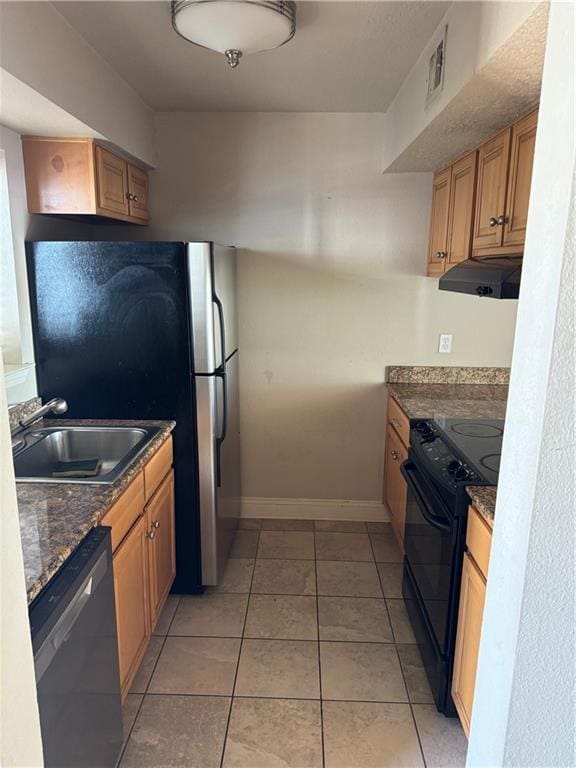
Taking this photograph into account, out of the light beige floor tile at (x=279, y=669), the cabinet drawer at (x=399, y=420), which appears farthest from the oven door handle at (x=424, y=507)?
the light beige floor tile at (x=279, y=669)

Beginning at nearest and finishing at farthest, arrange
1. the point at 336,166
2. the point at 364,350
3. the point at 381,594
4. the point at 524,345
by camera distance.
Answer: the point at 524,345 < the point at 381,594 < the point at 336,166 < the point at 364,350

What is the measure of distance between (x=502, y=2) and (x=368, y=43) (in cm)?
79

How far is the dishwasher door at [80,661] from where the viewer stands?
1104 millimetres

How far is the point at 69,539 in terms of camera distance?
4.32ft

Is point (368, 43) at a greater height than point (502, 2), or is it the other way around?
point (368, 43)

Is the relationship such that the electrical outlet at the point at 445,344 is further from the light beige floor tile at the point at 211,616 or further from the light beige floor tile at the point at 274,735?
the light beige floor tile at the point at 274,735

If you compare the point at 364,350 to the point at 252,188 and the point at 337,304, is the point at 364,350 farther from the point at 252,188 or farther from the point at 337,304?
the point at 252,188

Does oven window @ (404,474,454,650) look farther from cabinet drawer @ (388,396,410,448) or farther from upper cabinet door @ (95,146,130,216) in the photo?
upper cabinet door @ (95,146,130,216)

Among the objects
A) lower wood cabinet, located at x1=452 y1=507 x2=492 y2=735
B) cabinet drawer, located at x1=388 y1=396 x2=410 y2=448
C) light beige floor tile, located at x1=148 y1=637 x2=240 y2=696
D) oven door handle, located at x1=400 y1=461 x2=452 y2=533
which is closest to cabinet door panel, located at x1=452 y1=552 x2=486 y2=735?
lower wood cabinet, located at x1=452 y1=507 x2=492 y2=735

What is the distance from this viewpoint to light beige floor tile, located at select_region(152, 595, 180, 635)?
2.28 metres

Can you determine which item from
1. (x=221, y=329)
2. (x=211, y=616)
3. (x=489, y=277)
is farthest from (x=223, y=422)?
(x=489, y=277)

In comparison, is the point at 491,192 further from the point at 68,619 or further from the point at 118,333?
the point at 68,619

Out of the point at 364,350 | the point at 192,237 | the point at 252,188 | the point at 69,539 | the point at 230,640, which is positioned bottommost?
the point at 230,640

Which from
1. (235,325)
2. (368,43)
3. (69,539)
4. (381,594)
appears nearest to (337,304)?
(235,325)
